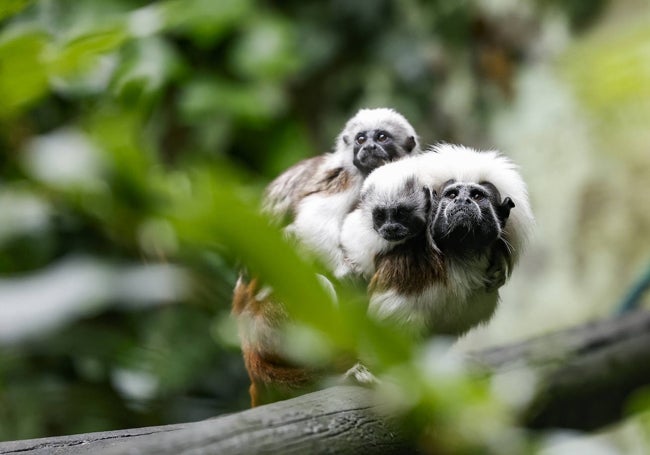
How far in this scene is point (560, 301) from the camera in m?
4.68

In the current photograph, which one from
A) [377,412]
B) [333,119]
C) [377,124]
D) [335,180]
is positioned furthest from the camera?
[333,119]

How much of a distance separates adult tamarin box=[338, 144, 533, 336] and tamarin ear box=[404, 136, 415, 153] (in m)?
0.28

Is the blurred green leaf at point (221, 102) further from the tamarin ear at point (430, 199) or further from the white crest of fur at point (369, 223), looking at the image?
the tamarin ear at point (430, 199)

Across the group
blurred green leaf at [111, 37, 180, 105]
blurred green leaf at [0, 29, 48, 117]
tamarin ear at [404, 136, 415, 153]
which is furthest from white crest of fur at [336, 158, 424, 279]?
blurred green leaf at [0, 29, 48, 117]

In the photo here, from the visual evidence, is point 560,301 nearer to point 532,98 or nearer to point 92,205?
point 532,98

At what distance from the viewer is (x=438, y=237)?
2.01 meters

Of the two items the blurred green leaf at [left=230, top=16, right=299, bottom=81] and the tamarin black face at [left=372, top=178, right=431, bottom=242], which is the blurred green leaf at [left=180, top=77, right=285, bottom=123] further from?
the tamarin black face at [left=372, top=178, right=431, bottom=242]

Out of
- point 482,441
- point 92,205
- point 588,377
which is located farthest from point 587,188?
point 92,205

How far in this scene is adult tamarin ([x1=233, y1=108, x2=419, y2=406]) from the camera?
2121 mm

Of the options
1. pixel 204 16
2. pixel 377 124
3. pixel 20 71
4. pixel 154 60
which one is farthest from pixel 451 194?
pixel 154 60

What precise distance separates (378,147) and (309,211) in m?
0.31

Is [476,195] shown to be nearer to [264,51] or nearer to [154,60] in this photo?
[154,60]

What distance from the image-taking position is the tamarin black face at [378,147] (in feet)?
7.70

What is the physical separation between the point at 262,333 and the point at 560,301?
9.75 ft
